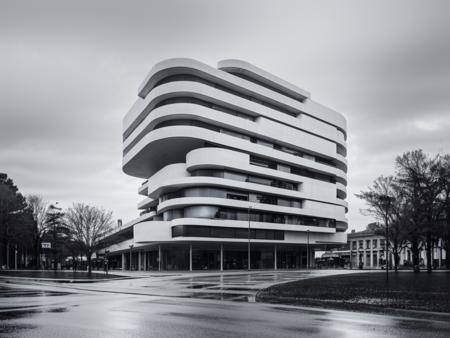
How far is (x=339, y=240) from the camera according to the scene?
3846 inches

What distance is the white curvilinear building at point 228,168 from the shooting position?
73.4m

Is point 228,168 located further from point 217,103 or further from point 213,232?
point 217,103

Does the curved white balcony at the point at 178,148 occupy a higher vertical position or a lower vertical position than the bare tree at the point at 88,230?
higher

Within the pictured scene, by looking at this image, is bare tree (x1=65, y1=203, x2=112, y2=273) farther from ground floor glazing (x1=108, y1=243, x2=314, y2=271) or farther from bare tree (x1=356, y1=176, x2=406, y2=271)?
bare tree (x1=356, y1=176, x2=406, y2=271)

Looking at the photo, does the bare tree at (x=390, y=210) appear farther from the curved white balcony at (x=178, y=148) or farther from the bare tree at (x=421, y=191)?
the curved white balcony at (x=178, y=148)

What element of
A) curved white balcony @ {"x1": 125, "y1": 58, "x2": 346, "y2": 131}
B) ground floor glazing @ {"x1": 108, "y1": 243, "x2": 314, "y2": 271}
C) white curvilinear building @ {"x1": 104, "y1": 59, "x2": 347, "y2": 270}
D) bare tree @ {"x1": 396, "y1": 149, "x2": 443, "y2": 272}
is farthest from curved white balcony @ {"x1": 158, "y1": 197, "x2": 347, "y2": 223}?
bare tree @ {"x1": 396, "y1": 149, "x2": 443, "y2": 272}

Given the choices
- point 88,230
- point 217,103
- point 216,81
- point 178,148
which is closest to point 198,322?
point 88,230

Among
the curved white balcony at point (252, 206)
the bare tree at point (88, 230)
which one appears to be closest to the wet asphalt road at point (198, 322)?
the bare tree at point (88, 230)

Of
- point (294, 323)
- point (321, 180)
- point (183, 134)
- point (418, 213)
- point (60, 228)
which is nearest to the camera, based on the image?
point (294, 323)

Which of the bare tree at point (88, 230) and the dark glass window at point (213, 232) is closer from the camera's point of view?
the bare tree at point (88, 230)

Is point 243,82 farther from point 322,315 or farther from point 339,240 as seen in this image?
point 322,315

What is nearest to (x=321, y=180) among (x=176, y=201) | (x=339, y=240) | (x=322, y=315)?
(x=339, y=240)

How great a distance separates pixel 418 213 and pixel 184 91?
124 feet

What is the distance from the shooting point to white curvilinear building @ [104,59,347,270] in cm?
7344
